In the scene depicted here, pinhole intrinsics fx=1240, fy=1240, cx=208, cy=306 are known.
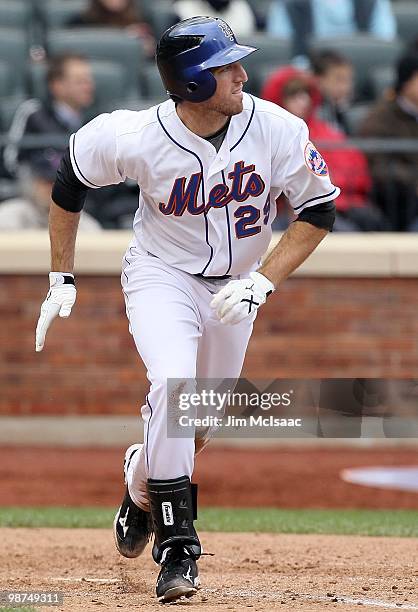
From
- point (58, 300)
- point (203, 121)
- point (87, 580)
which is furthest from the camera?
point (87, 580)

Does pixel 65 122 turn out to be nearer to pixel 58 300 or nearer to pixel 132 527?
pixel 58 300

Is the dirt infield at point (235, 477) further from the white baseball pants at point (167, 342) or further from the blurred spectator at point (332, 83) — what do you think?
the white baseball pants at point (167, 342)

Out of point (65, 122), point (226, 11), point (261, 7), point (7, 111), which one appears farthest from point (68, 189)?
point (261, 7)

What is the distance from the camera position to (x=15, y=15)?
10.9 m

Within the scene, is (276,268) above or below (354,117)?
above

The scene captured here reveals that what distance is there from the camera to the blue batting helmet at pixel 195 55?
432 cm

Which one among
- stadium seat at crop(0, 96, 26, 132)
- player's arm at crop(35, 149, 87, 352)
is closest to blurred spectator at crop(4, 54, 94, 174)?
stadium seat at crop(0, 96, 26, 132)

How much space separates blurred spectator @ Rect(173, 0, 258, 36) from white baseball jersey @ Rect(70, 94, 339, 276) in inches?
241

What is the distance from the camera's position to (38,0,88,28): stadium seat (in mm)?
10883

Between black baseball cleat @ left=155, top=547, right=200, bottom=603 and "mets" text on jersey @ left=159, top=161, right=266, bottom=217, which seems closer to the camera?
black baseball cleat @ left=155, top=547, right=200, bottom=603

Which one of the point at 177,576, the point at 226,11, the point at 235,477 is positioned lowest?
the point at 235,477

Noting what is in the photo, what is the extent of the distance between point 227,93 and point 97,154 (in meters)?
0.53

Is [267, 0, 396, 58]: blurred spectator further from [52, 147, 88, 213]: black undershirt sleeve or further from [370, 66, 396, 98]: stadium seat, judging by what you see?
[52, 147, 88, 213]: black undershirt sleeve

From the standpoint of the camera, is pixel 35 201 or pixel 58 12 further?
pixel 58 12
